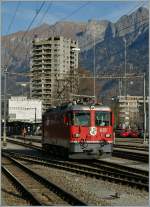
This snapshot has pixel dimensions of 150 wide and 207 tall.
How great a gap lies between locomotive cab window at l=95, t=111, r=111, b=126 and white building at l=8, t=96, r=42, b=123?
65397mm

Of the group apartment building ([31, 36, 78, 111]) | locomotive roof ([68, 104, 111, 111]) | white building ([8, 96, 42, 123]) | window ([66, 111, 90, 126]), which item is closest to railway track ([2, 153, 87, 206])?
window ([66, 111, 90, 126])

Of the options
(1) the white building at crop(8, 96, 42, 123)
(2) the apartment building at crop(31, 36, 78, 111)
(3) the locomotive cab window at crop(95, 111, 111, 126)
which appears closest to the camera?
(3) the locomotive cab window at crop(95, 111, 111, 126)

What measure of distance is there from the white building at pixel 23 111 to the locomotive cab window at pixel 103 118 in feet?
215

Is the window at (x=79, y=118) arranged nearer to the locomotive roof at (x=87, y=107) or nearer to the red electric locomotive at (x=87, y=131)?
the red electric locomotive at (x=87, y=131)

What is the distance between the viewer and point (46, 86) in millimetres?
82250

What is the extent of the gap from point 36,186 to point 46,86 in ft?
217

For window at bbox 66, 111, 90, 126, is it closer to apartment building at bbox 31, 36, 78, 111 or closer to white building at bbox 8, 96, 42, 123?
apartment building at bbox 31, 36, 78, 111

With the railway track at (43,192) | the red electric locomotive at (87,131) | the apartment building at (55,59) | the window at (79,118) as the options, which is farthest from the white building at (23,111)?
the railway track at (43,192)

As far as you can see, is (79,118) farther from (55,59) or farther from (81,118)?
(55,59)

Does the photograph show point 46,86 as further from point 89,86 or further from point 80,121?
point 80,121

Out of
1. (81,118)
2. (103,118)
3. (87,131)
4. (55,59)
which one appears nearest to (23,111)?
(55,59)

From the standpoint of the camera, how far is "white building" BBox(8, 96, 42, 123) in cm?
9169

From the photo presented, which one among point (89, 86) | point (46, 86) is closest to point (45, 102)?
point (46, 86)

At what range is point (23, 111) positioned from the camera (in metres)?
93.5
